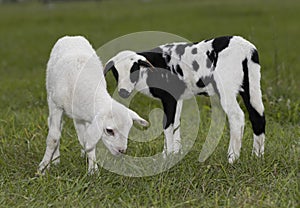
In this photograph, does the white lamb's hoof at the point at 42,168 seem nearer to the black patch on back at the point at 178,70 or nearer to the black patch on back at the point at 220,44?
the black patch on back at the point at 178,70

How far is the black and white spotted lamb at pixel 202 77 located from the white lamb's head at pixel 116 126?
57 centimetres

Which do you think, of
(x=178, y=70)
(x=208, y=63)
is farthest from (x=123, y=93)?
(x=208, y=63)

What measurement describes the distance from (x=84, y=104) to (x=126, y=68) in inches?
20.7

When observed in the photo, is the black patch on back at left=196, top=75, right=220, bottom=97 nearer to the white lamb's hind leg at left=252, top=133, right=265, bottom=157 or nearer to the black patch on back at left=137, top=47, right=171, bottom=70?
the black patch on back at left=137, top=47, right=171, bottom=70

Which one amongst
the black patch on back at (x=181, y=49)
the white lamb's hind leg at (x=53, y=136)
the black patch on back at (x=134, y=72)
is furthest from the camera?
the black patch on back at (x=181, y=49)

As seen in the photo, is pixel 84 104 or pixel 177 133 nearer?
pixel 84 104

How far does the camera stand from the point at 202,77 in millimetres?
5418

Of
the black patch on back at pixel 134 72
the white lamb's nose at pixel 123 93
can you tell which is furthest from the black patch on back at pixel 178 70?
the white lamb's nose at pixel 123 93

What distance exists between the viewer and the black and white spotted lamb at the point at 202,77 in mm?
5273

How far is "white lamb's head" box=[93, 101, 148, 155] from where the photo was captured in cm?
469

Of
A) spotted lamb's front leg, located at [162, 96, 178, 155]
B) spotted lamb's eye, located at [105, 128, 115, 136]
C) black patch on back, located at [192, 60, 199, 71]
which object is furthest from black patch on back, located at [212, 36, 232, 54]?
spotted lamb's eye, located at [105, 128, 115, 136]

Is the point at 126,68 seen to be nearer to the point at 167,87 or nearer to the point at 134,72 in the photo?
the point at 134,72

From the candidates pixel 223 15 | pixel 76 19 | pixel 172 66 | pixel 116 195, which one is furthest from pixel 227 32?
pixel 116 195

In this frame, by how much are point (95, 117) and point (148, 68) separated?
0.94 meters
